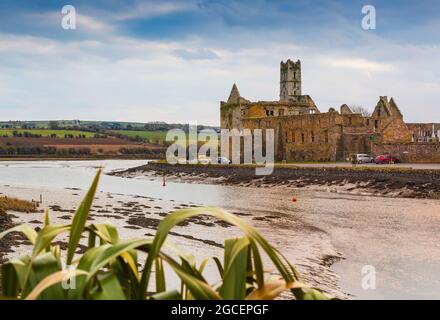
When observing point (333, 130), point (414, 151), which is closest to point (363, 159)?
point (414, 151)

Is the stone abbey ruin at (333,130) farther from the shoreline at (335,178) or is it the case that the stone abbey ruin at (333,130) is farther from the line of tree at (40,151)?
the line of tree at (40,151)

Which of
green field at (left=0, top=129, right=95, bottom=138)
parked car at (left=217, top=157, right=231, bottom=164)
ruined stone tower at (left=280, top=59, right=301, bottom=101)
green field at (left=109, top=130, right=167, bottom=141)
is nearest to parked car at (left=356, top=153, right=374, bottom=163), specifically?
parked car at (left=217, top=157, right=231, bottom=164)

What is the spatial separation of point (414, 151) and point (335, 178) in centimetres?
1078

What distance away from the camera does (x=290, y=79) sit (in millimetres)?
83938

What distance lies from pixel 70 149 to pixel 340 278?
123950 millimetres

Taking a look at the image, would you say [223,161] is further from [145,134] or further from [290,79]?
[145,134]

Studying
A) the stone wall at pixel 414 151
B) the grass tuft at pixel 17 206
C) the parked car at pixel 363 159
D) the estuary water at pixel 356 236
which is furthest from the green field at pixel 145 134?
the grass tuft at pixel 17 206

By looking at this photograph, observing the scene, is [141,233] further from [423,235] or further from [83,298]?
[83,298]

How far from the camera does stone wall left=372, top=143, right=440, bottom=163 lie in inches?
2028

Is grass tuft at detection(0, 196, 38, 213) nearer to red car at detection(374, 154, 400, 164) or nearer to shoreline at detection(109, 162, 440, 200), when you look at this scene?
shoreline at detection(109, 162, 440, 200)

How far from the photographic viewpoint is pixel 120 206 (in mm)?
30703

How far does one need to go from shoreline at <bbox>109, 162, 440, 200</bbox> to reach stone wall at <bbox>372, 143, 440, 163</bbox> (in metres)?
8.46

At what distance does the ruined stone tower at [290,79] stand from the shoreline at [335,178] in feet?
82.2

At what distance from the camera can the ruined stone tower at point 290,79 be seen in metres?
83.9
